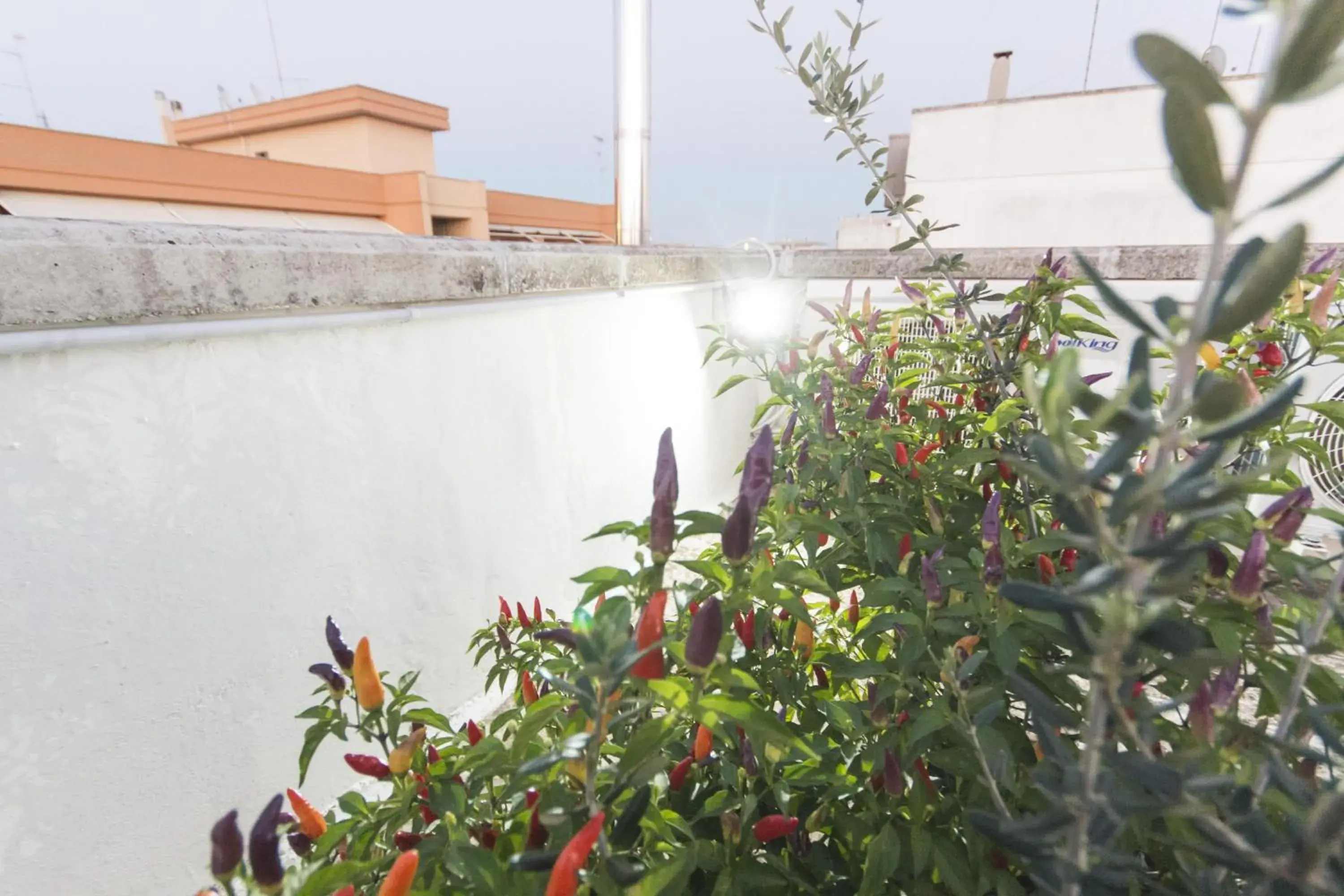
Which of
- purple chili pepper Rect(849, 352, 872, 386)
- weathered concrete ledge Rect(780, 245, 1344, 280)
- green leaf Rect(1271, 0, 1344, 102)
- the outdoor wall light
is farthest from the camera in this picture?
the outdoor wall light

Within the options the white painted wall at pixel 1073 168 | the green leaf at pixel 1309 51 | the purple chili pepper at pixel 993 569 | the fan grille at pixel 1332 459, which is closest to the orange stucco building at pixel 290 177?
the purple chili pepper at pixel 993 569

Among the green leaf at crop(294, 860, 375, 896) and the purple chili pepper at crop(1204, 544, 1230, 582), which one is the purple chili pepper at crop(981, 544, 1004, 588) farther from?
the green leaf at crop(294, 860, 375, 896)

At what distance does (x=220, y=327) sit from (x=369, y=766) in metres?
0.91

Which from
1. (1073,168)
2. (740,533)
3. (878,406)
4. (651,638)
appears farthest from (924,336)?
(1073,168)

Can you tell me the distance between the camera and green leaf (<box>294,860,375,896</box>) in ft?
2.07

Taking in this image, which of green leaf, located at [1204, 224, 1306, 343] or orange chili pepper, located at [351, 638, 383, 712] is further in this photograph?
orange chili pepper, located at [351, 638, 383, 712]

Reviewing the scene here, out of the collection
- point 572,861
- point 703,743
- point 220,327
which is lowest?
point 703,743

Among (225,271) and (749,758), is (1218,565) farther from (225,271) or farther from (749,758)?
(225,271)

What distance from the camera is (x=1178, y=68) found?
12.1 inches

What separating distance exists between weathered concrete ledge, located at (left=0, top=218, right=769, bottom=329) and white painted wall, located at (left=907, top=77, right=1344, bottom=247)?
8014 millimetres

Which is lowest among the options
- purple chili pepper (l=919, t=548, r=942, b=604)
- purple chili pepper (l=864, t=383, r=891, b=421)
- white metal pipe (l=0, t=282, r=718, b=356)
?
purple chili pepper (l=919, t=548, r=942, b=604)

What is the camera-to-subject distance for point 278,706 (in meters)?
1.39

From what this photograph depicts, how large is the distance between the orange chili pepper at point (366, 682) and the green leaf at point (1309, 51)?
37.8 inches

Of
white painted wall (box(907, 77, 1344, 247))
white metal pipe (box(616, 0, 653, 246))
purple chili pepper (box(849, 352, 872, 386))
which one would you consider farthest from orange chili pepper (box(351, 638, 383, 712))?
white painted wall (box(907, 77, 1344, 247))
